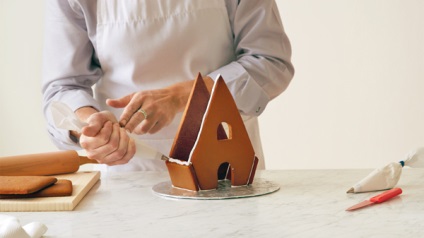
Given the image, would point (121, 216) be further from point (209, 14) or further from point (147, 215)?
point (209, 14)

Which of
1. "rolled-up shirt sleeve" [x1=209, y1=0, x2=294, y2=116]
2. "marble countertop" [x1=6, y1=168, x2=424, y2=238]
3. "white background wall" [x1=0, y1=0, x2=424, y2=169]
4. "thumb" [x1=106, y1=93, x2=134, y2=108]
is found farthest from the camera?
"white background wall" [x1=0, y1=0, x2=424, y2=169]

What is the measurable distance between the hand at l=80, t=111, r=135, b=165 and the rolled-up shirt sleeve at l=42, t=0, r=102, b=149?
380 mm

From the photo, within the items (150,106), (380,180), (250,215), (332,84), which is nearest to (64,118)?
(150,106)

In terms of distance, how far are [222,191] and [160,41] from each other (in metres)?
0.54

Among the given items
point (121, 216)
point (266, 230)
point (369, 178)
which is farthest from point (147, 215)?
point (369, 178)

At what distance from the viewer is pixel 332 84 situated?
3.02 metres

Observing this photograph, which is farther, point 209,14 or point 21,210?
point 209,14

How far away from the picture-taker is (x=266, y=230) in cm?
88

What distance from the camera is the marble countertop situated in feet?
2.90

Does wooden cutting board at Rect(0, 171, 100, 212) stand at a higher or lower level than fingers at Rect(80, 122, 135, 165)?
lower

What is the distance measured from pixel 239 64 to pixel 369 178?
19.4 inches

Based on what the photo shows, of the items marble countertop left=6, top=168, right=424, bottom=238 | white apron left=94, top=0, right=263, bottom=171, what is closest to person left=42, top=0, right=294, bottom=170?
white apron left=94, top=0, right=263, bottom=171

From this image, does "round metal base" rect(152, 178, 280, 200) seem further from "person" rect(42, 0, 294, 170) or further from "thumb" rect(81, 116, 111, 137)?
"person" rect(42, 0, 294, 170)

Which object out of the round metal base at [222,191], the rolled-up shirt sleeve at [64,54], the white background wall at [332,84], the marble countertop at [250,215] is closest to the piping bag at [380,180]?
the marble countertop at [250,215]
